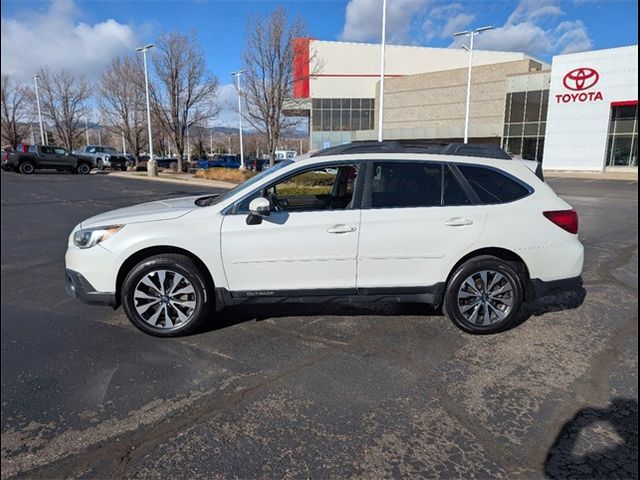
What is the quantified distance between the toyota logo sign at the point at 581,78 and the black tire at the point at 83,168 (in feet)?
127


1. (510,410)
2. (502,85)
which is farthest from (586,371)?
(502,85)

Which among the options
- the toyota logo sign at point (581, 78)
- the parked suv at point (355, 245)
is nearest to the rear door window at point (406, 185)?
the parked suv at point (355, 245)

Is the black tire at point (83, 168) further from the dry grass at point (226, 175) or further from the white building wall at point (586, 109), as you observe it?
the white building wall at point (586, 109)

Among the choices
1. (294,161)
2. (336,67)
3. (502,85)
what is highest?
(336,67)

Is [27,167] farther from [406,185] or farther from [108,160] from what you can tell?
[406,185]

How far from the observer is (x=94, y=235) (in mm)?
3738

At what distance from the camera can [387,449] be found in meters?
2.42

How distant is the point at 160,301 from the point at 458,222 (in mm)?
2798

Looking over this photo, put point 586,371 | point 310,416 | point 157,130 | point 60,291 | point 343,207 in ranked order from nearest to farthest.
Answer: point 310,416 < point 586,371 < point 343,207 < point 60,291 < point 157,130

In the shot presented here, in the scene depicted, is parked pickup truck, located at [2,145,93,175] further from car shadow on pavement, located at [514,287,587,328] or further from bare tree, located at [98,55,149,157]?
car shadow on pavement, located at [514,287,587,328]

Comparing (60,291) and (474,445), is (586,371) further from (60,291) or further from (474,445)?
(60,291)

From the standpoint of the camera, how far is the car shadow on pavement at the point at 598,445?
2238 mm

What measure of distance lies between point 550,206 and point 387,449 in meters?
2.82

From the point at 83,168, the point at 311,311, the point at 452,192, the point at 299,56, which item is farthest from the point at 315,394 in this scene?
the point at 83,168
